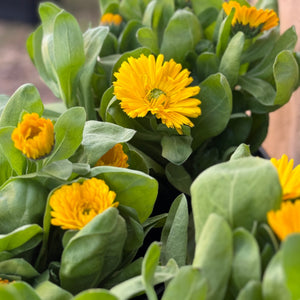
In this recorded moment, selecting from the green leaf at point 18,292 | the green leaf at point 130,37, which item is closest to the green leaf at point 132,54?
the green leaf at point 130,37

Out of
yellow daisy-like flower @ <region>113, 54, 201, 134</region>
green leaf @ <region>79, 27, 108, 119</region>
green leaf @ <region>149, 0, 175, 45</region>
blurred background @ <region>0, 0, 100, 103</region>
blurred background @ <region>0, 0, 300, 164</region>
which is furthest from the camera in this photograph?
blurred background @ <region>0, 0, 100, 103</region>

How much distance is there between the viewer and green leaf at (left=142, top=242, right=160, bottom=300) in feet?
1.10

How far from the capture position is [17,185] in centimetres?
43

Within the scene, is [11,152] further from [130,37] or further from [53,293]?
[130,37]

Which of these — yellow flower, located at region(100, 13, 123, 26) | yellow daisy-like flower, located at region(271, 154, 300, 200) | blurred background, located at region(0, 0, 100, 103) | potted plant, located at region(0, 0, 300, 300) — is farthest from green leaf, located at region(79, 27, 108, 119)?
blurred background, located at region(0, 0, 100, 103)

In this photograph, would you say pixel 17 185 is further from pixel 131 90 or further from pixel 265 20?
pixel 265 20

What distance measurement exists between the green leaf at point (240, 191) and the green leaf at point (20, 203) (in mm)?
144

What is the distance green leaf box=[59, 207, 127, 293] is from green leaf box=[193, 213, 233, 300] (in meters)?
0.08

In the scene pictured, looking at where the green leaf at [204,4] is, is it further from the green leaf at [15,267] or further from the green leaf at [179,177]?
the green leaf at [15,267]

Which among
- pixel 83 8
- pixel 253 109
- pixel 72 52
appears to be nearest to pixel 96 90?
pixel 72 52

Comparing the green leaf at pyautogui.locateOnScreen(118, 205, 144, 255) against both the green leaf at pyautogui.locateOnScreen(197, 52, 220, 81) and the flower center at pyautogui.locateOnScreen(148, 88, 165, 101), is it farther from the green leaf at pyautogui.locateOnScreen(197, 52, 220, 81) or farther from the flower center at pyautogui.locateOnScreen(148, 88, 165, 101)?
the green leaf at pyautogui.locateOnScreen(197, 52, 220, 81)

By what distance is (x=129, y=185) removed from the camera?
0.44 metres

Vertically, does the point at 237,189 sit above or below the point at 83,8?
above

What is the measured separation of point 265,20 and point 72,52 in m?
0.24
